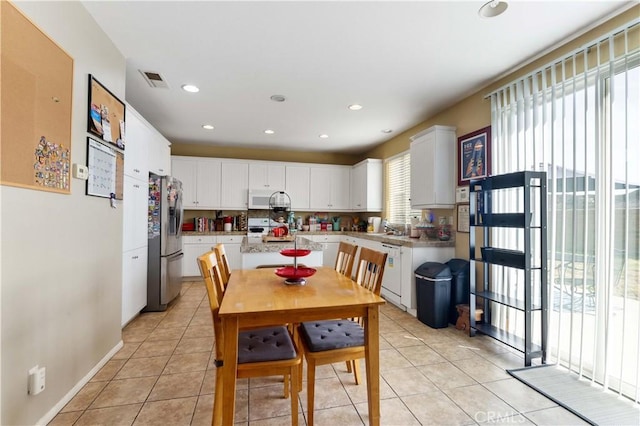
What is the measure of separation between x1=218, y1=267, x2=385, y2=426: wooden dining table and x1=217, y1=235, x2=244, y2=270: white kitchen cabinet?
3.62 meters

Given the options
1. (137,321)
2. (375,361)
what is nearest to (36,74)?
(375,361)

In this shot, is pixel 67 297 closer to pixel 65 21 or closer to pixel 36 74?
pixel 36 74

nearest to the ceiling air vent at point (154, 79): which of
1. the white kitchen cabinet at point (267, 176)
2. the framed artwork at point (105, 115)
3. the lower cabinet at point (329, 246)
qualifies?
the framed artwork at point (105, 115)

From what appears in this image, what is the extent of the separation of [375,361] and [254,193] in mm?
4618

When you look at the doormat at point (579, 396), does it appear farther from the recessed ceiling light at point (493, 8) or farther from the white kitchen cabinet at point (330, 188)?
the white kitchen cabinet at point (330, 188)

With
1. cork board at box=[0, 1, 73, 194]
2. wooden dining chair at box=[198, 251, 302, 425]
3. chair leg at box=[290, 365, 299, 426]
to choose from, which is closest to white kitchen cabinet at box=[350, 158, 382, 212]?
wooden dining chair at box=[198, 251, 302, 425]

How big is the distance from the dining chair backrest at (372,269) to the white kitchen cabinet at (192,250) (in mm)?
3874

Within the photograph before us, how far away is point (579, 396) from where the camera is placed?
1949mm

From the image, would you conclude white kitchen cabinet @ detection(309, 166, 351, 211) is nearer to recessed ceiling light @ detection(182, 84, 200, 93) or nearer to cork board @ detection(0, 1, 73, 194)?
recessed ceiling light @ detection(182, 84, 200, 93)

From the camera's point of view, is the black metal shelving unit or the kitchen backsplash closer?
the black metal shelving unit

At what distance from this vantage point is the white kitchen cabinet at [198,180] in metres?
5.48

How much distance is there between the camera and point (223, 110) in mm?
3912

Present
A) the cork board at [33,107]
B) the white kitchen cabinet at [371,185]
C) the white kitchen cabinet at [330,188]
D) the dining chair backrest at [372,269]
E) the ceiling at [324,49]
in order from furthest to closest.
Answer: the white kitchen cabinet at [330,188], the white kitchen cabinet at [371,185], the ceiling at [324,49], the dining chair backrest at [372,269], the cork board at [33,107]

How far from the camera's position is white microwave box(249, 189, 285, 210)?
575 cm
